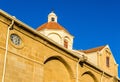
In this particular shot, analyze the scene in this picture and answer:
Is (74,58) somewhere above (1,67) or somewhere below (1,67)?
above

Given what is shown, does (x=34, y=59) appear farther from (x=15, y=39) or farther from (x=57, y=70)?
(x=57, y=70)

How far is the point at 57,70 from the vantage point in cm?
2392

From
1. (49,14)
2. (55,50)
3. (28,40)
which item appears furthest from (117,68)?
(28,40)

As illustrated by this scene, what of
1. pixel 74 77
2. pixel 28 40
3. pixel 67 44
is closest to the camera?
pixel 28 40

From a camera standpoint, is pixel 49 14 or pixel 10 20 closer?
pixel 10 20

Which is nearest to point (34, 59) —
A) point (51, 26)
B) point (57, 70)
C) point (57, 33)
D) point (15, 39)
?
point (15, 39)

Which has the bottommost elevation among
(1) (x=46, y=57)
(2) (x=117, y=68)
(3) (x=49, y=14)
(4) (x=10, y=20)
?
(1) (x=46, y=57)

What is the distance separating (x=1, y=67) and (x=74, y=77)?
29.2 feet

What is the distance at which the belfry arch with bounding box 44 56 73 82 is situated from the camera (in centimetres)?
2267

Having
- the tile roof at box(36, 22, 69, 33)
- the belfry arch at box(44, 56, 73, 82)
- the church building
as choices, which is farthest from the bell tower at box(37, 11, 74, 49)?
the belfry arch at box(44, 56, 73, 82)

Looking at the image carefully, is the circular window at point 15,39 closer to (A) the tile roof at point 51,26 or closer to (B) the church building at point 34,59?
(B) the church building at point 34,59

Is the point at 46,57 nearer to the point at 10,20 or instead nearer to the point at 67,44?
the point at 10,20

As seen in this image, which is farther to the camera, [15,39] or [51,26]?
[51,26]

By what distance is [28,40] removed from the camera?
20797mm
